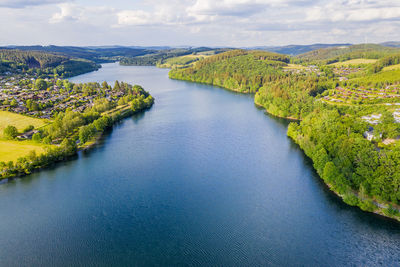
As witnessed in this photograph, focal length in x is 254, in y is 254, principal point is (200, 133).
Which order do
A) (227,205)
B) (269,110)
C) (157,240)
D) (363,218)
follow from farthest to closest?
(269,110) → (227,205) → (363,218) → (157,240)

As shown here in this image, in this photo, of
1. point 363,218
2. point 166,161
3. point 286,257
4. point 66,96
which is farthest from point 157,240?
point 66,96

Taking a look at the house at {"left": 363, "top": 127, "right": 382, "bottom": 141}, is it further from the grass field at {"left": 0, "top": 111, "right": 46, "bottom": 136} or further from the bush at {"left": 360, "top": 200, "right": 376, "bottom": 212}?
the grass field at {"left": 0, "top": 111, "right": 46, "bottom": 136}

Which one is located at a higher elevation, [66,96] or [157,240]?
[66,96]

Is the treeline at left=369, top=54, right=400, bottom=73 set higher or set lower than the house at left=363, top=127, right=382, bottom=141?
higher

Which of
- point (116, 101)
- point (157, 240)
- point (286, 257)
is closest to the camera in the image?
point (286, 257)

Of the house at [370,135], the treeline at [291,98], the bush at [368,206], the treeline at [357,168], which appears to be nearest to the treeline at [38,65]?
the treeline at [291,98]

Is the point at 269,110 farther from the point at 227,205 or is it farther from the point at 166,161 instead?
the point at 227,205

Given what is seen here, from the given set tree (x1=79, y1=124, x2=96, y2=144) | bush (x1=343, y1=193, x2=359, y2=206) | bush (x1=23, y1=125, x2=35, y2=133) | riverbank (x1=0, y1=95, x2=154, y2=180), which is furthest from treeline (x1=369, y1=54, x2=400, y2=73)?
bush (x1=23, y1=125, x2=35, y2=133)
